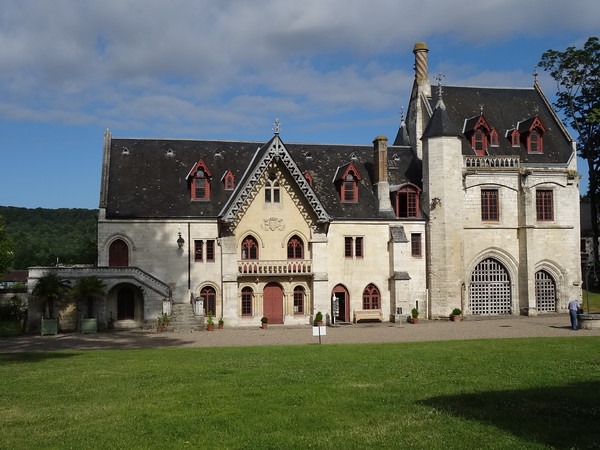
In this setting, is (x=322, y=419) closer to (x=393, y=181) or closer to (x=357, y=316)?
(x=357, y=316)

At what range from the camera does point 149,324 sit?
3659 cm

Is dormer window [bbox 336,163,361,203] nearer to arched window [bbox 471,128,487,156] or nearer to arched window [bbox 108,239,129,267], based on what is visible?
arched window [bbox 471,128,487,156]

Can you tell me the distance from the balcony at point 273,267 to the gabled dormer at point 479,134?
13352 millimetres

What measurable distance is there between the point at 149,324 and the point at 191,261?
4.40m

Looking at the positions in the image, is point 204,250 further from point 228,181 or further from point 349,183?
point 349,183

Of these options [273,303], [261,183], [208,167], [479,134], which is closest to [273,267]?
[273,303]

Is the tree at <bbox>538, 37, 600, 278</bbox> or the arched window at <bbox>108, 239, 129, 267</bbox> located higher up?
the tree at <bbox>538, 37, 600, 278</bbox>

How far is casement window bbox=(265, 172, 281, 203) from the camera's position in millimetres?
39719

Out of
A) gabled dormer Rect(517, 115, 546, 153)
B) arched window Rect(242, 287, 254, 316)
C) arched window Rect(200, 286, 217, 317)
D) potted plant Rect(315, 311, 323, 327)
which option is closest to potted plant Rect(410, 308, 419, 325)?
potted plant Rect(315, 311, 323, 327)

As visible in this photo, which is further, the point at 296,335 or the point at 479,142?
the point at 479,142

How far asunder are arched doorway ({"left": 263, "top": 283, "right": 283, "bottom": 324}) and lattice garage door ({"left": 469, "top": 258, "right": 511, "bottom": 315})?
459 inches

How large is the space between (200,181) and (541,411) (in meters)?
31.1

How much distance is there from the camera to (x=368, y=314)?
133 feet

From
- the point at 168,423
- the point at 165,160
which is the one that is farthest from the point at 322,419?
the point at 165,160
